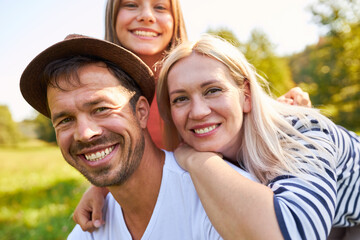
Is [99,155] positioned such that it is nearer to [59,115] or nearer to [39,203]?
[59,115]

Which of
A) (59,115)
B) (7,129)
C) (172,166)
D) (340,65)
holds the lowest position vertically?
(7,129)

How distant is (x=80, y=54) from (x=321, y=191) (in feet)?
5.81

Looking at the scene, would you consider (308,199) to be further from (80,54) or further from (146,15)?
(146,15)

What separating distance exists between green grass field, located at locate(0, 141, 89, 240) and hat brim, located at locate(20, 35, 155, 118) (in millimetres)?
3313

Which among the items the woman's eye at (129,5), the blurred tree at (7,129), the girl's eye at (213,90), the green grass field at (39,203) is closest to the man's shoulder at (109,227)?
the girl's eye at (213,90)

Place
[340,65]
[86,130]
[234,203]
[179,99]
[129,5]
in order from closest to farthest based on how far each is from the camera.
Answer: [234,203], [86,130], [179,99], [129,5], [340,65]

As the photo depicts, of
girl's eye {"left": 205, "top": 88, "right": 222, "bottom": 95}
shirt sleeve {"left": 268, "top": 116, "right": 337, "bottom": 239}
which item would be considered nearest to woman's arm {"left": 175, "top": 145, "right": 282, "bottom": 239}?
shirt sleeve {"left": 268, "top": 116, "right": 337, "bottom": 239}

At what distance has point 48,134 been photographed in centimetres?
3431

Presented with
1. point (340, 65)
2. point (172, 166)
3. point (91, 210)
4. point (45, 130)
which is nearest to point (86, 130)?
point (172, 166)

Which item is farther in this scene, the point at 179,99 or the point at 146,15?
the point at 146,15

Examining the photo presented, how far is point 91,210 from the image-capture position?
2662 millimetres

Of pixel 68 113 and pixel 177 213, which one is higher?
pixel 68 113

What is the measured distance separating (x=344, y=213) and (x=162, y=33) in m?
2.38

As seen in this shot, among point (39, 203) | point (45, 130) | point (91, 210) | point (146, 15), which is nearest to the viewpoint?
point (91, 210)
